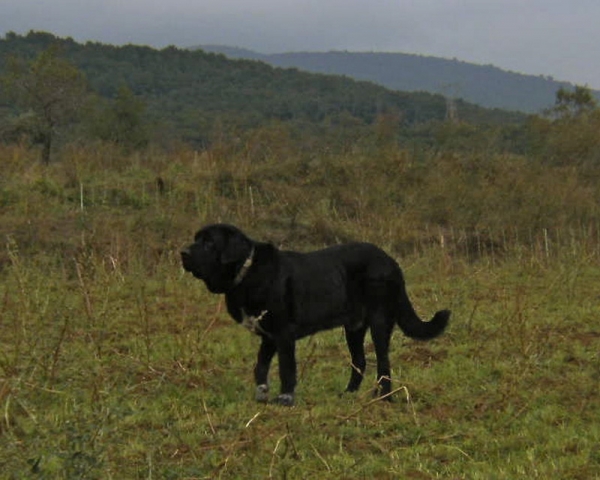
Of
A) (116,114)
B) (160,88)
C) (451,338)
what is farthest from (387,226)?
(160,88)

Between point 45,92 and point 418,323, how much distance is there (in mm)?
15761

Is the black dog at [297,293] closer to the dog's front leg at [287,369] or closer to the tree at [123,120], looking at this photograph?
the dog's front leg at [287,369]

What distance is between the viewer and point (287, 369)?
5328mm

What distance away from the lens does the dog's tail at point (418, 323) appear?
585 centimetres

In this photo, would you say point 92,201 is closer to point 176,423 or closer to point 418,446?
point 176,423

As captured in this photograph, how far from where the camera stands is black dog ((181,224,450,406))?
17.1 feet

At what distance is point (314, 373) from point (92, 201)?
26.8 ft

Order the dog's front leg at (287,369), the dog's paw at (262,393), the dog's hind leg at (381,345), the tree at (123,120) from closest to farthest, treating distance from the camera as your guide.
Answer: the dog's front leg at (287,369)
the dog's paw at (262,393)
the dog's hind leg at (381,345)
the tree at (123,120)

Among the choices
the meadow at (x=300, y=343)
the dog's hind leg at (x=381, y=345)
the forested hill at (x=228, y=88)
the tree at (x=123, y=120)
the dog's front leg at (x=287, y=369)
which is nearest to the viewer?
the meadow at (x=300, y=343)

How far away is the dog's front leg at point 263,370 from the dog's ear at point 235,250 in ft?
2.08

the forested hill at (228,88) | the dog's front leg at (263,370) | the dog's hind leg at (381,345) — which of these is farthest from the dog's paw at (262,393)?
the forested hill at (228,88)

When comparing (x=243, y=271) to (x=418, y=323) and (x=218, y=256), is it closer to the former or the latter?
(x=218, y=256)

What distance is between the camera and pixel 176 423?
197 inches

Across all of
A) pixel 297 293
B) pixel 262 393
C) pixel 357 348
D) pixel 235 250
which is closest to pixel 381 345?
pixel 357 348
